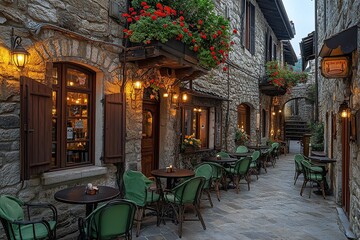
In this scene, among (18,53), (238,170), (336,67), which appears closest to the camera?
(18,53)

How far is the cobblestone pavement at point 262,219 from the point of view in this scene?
14.8 feet

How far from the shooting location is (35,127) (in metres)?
3.78

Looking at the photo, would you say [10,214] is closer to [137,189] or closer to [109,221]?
[109,221]

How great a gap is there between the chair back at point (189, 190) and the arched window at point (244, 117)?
23.5 ft

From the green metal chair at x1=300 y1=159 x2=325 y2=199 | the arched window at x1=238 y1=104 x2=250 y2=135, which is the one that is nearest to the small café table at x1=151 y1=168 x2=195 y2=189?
the green metal chair at x1=300 y1=159 x2=325 y2=199

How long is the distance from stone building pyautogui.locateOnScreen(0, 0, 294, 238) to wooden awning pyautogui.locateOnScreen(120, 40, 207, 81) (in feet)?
0.32

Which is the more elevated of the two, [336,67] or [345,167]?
[336,67]

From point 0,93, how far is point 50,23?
118 cm

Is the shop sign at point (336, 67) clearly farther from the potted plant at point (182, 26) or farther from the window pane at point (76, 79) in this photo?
the window pane at point (76, 79)

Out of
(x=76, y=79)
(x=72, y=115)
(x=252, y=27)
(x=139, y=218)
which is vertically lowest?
(x=139, y=218)

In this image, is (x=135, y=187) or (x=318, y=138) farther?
(x=318, y=138)

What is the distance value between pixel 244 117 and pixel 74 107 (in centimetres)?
863

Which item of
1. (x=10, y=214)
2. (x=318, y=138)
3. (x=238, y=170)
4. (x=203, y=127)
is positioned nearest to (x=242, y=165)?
(x=238, y=170)

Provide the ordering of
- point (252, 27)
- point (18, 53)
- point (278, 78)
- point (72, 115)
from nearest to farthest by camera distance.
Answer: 1. point (18, 53)
2. point (72, 115)
3. point (252, 27)
4. point (278, 78)
